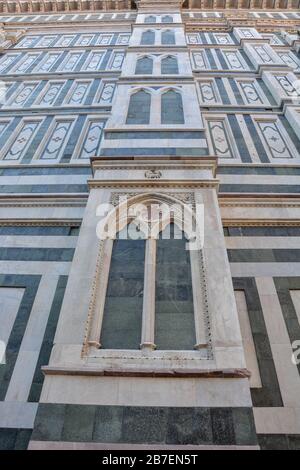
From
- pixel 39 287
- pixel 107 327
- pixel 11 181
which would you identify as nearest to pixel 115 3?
pixel 11 181

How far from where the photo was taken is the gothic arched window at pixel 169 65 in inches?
372

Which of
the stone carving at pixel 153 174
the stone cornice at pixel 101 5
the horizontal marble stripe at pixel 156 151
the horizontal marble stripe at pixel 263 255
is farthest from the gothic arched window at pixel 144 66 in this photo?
the stone cornice at pixel 101 5

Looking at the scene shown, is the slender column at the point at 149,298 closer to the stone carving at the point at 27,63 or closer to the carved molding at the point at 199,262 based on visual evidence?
the carved molding at the point at 199,262

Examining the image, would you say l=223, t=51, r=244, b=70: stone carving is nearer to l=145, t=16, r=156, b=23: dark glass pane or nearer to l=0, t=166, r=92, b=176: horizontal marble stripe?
l=145, t=16, r=156, b=23: dark glass pane

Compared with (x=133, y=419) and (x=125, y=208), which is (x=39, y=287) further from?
(x=133, y=419)

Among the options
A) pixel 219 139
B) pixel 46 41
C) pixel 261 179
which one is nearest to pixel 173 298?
pixel 261 179

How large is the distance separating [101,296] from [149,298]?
0.55 m

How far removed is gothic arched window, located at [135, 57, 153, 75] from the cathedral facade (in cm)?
8

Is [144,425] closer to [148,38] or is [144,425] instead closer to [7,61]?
[148,38]

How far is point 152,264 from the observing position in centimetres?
436

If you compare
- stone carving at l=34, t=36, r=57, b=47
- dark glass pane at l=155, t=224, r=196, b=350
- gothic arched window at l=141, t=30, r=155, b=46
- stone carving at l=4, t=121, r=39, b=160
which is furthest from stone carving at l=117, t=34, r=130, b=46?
dark glass pane at l=155, t=224, r=196, b=350

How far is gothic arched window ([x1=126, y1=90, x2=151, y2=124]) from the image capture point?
7188 millimetres

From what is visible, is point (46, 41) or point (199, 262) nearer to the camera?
point (199, 262)

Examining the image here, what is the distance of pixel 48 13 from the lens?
663 inches
